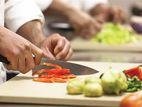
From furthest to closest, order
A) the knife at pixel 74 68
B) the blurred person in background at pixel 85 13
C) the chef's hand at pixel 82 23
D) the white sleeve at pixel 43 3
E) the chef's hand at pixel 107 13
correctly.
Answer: the chef's hand at pixel 107 13 < the chef's hand at pixel 82 23 < the blurred person in background at pixel 85 13 < the white sleeve at pixel 43 3 < the knife at pixel 74 68

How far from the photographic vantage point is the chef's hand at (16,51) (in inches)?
58.5

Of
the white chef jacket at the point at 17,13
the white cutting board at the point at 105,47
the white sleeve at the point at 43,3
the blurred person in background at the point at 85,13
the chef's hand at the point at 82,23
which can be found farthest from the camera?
the chef's hand at the point at 82,23

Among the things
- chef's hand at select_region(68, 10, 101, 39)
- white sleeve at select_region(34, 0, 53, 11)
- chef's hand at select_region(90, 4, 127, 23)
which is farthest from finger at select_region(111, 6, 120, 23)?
white sleeve at select_region(34, 0, 53, 11)

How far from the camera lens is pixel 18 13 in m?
1.98

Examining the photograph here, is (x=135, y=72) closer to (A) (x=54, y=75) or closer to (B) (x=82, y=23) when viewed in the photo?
(A) (x=54, y=75)

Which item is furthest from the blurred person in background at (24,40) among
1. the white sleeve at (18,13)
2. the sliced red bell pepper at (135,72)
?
the sliced red bell pepper at (135,72)

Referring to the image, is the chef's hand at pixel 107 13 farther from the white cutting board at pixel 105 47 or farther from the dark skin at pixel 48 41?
the dark skin at pixel 48 41

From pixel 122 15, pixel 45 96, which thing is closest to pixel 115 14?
pixel 122 15

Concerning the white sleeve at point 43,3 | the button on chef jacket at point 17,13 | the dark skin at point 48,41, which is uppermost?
the button on chef jacket at point 17,13

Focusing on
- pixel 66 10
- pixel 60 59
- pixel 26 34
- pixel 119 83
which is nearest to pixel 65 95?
pixel 119 83

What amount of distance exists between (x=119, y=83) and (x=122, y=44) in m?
1.58

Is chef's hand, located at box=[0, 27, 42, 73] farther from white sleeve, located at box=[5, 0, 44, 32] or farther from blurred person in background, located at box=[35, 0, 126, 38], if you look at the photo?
blurred person in background, located at box=[35, 0, 126, 38]

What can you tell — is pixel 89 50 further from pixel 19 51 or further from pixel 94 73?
pixel 19 51

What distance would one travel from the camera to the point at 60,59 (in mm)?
1849
